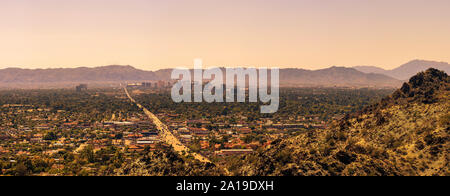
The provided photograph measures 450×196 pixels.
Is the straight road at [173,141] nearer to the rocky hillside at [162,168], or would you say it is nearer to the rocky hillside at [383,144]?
the rocky hillside at [383,144]

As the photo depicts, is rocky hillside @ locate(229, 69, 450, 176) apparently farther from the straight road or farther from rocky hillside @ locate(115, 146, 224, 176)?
the straight road

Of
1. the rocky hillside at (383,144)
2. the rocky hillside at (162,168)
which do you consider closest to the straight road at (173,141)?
the rocky hillside at (383,144)

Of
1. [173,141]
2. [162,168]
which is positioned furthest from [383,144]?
[173,141]

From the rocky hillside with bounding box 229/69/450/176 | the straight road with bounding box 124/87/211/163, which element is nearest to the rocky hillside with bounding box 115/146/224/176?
the rocky hillside with bounding box 229/69/450/176

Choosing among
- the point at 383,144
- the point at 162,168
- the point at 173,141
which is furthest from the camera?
the point at 173,141

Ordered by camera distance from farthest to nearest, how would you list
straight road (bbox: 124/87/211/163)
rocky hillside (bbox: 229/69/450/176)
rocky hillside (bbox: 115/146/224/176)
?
1. straight road (bbox: 124/87/211/163)
2. rocky hillside (bbox: 115/146/224/176)
3. rocky hillside (bbox: 229/69/450/176)

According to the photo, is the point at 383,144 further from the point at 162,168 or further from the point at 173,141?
the point at 173,141
